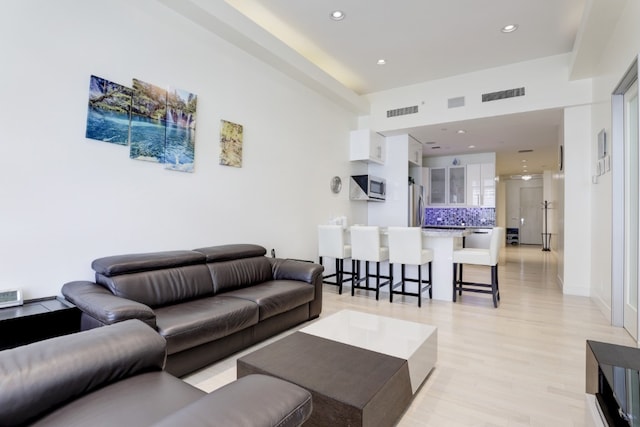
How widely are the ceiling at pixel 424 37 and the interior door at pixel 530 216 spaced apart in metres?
7.88

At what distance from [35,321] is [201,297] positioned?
1147mm

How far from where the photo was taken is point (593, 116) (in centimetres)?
448

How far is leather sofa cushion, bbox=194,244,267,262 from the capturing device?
3143mm

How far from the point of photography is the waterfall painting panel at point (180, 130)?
313cm

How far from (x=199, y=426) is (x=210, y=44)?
3.69m

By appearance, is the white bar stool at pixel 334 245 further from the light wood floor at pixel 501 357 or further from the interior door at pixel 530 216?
the interior door at pixel 530 216

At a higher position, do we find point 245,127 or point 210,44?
point 210,44

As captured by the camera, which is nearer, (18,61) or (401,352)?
(401,352)

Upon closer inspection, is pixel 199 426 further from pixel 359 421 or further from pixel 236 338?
pixel 236 338

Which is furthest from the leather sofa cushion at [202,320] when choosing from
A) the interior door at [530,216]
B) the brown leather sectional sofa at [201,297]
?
the interior door at [530,216]

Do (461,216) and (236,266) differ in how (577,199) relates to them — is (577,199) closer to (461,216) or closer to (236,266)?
(461,216)

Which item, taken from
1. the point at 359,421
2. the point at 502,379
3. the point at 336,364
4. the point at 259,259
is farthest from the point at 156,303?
the point at 502,379

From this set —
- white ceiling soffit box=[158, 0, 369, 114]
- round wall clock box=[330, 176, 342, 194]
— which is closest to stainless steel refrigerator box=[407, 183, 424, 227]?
round wall clock box=[330, 176, 342, 194]

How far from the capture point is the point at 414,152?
22.5 ft
